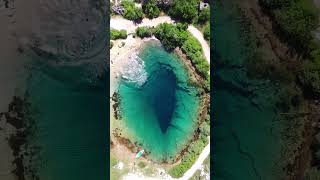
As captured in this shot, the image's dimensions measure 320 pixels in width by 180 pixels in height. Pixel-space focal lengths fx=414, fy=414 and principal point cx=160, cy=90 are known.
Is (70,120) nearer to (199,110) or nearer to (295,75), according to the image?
(199,110)

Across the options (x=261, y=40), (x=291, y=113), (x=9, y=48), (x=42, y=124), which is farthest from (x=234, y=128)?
(x=9, y=48)

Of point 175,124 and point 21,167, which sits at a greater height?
point 175,124

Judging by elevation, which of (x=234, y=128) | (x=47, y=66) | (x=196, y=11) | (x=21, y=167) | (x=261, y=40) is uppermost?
(x=196, y=11)

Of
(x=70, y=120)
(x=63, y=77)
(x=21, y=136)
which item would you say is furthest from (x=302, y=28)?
(x=21, y=136)

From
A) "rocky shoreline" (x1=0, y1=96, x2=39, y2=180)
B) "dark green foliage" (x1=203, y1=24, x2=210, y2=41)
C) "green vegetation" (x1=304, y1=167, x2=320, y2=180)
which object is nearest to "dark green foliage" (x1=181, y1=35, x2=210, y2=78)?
"dark green foliage" (x1=203, y1=24, x2=210, y2=41)

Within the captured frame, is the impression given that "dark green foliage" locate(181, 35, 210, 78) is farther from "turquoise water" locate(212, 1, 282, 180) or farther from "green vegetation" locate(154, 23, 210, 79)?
"turquoise water" locate(212, 1, 282, 180)

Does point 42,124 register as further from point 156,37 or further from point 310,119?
point 310,119

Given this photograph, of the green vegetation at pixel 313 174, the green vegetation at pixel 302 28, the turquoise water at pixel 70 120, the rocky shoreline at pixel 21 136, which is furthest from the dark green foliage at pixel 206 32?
the rocky shoreline at pixel 21 136

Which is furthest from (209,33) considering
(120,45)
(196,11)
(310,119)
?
(310,119)
